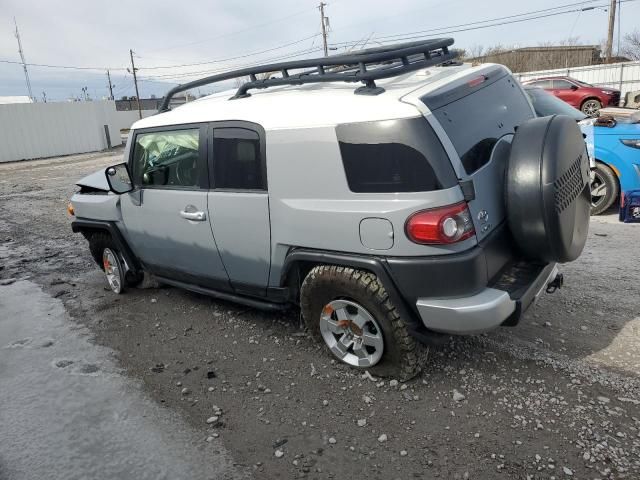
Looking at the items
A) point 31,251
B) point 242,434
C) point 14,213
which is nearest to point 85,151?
point 14,213

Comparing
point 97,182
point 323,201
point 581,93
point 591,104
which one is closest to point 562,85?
point 581,93

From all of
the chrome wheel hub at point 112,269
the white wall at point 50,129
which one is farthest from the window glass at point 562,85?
the white wall at point 50,129

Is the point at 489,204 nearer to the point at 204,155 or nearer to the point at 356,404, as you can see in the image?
the point at 356,404

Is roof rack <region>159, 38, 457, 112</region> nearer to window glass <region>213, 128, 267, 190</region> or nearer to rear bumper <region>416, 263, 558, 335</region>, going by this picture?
window glass <region>213, 128, 267, 190</region>

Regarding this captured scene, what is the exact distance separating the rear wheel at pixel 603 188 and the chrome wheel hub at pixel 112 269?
A: 19.0 feet

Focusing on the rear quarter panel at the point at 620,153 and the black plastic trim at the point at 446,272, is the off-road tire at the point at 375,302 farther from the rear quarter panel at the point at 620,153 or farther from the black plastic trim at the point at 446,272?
the rear quarter panel at the point at 620,153

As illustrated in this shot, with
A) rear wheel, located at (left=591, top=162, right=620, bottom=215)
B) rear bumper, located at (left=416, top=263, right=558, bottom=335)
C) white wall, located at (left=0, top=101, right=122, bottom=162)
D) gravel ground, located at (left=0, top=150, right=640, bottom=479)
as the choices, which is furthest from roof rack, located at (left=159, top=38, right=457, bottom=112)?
white wall, located at (left=0, top=101, right=122, bottom=162)

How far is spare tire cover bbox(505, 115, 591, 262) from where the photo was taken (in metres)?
2.70

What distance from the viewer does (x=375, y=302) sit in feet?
9.53

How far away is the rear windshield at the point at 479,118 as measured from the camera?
2756 mm

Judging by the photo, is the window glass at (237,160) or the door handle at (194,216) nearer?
the window glass at (237,160)

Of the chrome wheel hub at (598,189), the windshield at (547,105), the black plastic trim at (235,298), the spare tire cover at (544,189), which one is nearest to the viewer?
the spare tire cover at (544,189)

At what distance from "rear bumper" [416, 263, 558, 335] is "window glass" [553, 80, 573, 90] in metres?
19.6

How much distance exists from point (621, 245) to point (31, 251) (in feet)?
24.3
